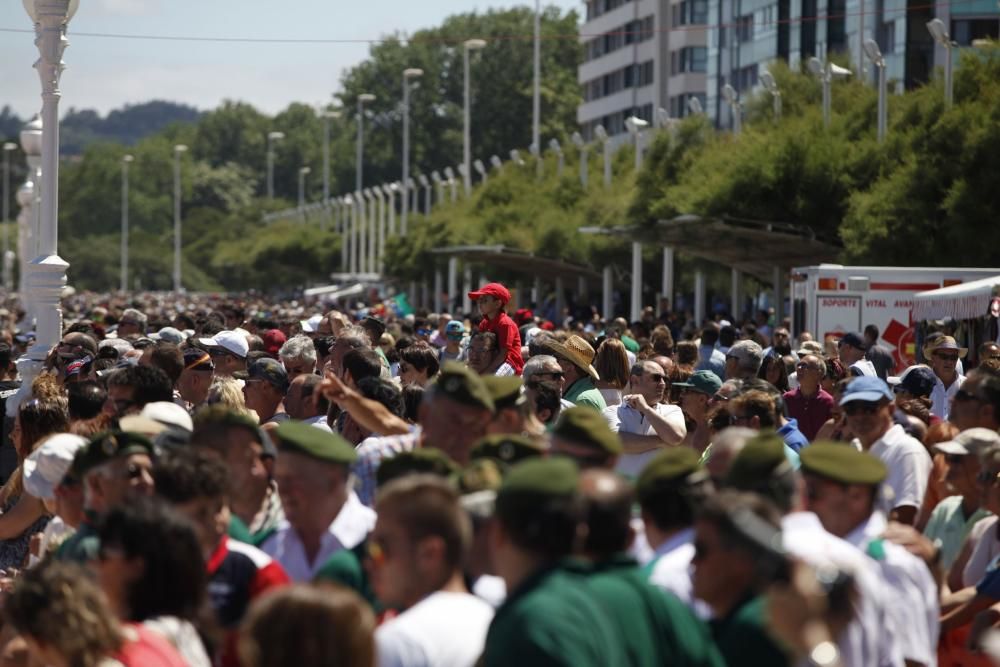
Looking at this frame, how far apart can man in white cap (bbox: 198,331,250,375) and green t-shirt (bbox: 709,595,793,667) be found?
8.55 m

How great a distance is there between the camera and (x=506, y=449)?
6.33m

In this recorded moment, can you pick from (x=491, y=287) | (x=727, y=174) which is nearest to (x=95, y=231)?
(x=727, y=174)

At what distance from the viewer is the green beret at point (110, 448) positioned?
6.68 meters

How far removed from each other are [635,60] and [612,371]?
89.4 metres

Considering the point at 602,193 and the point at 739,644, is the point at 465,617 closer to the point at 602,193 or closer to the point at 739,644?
the point at 739,644

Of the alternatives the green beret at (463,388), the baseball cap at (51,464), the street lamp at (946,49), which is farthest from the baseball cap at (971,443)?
the street lamp at (946,49)

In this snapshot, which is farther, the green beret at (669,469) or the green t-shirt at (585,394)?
the green t-shirt at (585,394)

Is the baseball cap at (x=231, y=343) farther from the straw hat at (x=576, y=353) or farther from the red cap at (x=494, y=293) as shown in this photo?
the straw hat at (x=576, y=353)

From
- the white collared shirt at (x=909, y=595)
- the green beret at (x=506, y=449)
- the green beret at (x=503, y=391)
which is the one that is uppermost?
the green beret at (x=503, y=391)

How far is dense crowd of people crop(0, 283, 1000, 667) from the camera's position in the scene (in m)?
4.64

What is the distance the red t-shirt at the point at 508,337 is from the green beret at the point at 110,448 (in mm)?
7366

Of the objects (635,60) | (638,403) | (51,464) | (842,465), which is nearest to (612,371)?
(638,403)

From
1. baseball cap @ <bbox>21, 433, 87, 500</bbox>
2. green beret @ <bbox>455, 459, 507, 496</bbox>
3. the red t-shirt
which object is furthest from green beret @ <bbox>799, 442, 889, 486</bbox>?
the red t-shirt

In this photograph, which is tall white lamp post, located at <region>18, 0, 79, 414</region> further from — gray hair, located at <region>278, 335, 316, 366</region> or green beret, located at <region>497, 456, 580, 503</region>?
green beret, located at <region>497, 456, 580, 503</region>
